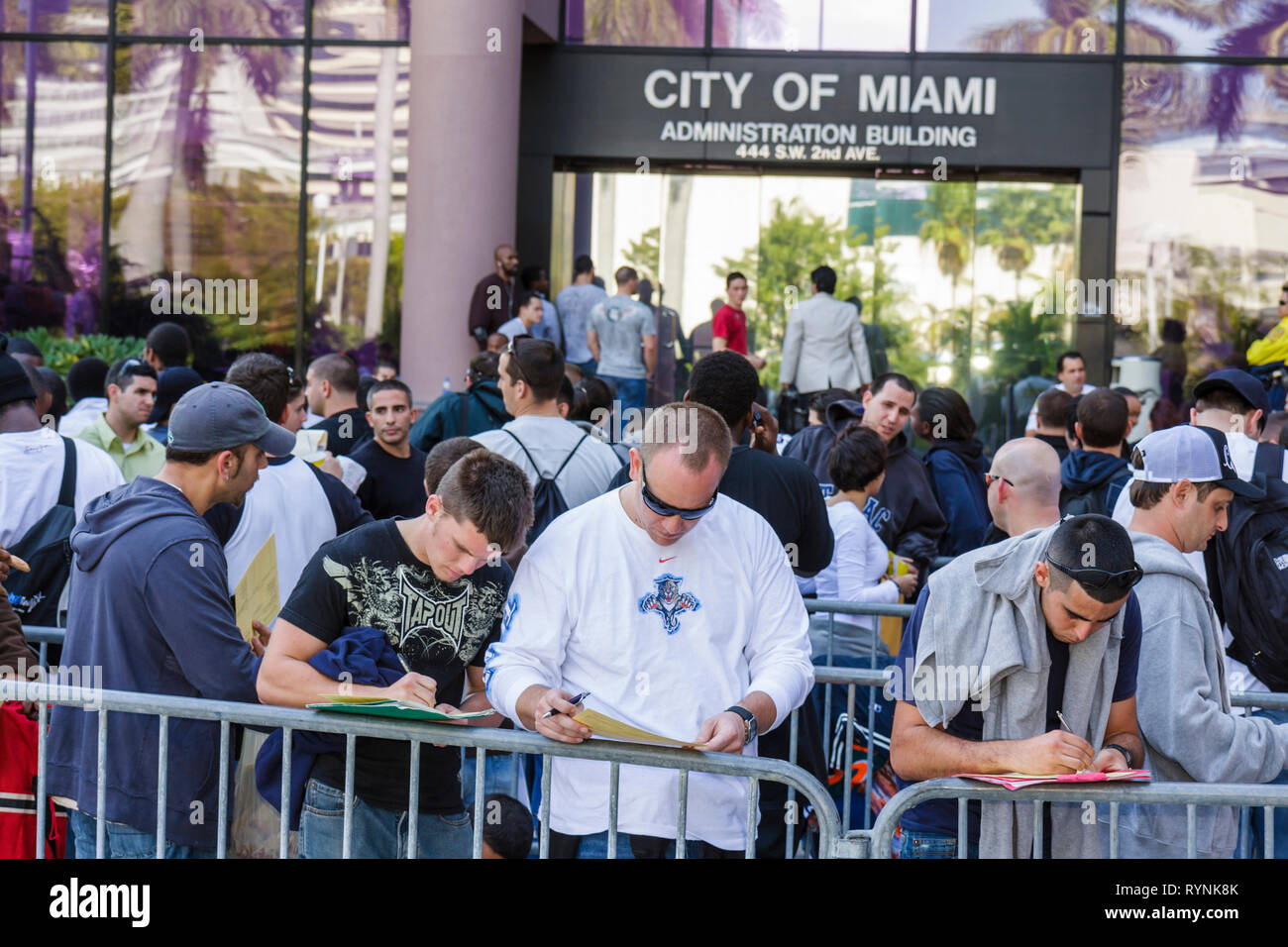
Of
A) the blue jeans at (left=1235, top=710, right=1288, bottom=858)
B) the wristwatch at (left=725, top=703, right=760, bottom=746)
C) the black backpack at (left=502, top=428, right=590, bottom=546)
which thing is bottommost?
the blue jeans at (left=1235, top=710, right=1288, bottom=858)

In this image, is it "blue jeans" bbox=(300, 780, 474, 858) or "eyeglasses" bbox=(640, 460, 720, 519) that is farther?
"blue jeans" bbox=(300, 780, 474, 858)

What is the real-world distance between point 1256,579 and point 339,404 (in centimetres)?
482

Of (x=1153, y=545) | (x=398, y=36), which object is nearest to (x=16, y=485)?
(x=1153, y=545)

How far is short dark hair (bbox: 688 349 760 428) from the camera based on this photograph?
5422 mm

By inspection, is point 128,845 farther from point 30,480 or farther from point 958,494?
point 958,494

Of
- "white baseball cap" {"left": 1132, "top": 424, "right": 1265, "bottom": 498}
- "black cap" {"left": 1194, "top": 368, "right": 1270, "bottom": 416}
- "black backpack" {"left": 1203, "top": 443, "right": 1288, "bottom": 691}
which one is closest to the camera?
"white baseball cap" {"left": 1132, "top": 424, "right": 1265, "bottom": 498}

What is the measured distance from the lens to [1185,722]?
4.14 metres

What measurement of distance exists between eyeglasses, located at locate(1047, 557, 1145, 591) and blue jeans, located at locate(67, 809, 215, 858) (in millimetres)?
2492

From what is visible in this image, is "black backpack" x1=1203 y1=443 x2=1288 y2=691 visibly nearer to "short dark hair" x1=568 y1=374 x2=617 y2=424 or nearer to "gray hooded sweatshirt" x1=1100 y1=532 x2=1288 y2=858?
"gray hooded sweatshirt" x1=1100 y1=532 x2=1288 y2=858

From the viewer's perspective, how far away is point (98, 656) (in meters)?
4.24

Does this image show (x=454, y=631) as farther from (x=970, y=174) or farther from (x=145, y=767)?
(x=970, y=174)

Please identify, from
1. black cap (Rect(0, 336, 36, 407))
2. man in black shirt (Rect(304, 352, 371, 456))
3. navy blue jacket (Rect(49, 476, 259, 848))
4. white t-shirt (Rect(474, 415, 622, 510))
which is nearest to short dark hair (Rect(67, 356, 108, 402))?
man in black shirt (Rect(304, 352, 371, 456))

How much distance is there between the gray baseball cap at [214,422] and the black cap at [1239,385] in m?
4.15
